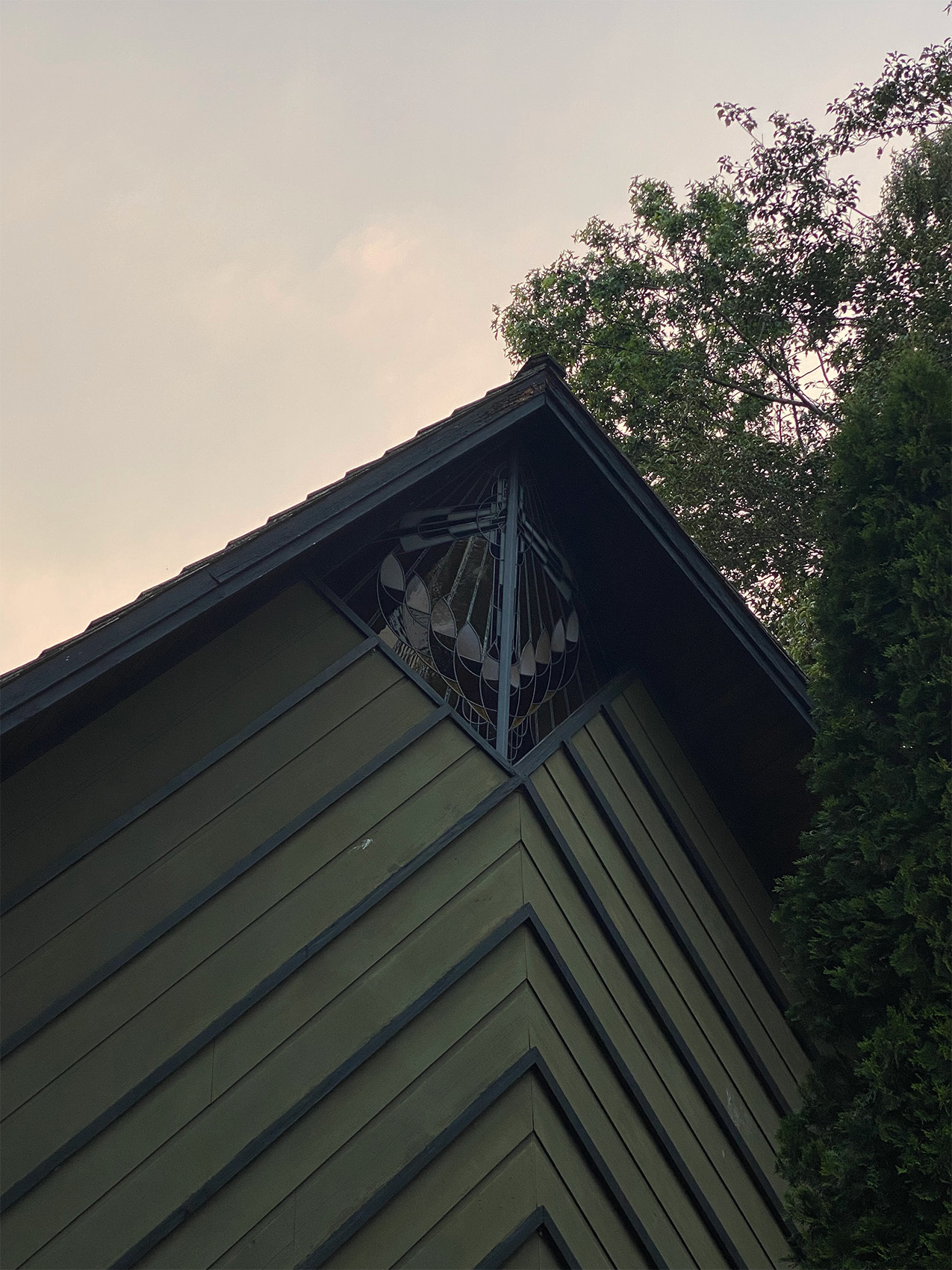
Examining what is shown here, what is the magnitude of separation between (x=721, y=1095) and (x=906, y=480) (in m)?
2.77

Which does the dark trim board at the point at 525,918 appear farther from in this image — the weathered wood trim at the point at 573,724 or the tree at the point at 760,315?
the tree at the point at 760,315

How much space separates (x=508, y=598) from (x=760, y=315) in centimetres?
995

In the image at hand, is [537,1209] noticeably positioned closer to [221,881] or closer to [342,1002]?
[342,1002]

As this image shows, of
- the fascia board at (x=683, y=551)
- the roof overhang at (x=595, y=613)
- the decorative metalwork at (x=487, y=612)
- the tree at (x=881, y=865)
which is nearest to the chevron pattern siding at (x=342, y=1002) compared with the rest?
the decorative metalwork at (x=487, y=612)

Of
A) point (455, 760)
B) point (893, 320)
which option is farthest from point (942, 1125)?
point (893, 320)

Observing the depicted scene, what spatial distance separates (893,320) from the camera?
12227mm

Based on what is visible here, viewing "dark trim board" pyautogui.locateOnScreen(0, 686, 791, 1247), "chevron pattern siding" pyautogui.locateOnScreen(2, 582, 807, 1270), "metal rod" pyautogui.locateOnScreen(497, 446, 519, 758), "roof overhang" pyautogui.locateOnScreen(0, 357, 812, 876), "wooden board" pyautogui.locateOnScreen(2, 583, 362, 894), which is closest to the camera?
"chevron pattern siding" pyautogui.locateOnScreen(2, 582, 807, 1270)

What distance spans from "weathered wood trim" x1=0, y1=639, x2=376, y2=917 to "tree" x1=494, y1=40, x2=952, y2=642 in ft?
29.6

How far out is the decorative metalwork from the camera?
4285 mm

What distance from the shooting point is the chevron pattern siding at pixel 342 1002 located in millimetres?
3057

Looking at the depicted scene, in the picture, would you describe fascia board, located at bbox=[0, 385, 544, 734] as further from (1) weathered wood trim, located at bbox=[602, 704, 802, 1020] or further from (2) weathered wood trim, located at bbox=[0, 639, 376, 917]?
(1) weathered wood trim, located at bbox=[602, 704, 802, 1020]

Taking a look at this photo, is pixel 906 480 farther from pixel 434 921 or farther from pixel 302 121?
pixel 302 121

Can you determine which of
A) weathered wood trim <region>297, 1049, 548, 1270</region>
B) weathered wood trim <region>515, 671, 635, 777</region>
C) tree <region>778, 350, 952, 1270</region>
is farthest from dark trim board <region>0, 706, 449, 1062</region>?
tree <region>778, 350, 952, 1270</region>

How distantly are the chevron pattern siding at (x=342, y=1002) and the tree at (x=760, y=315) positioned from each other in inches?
345
